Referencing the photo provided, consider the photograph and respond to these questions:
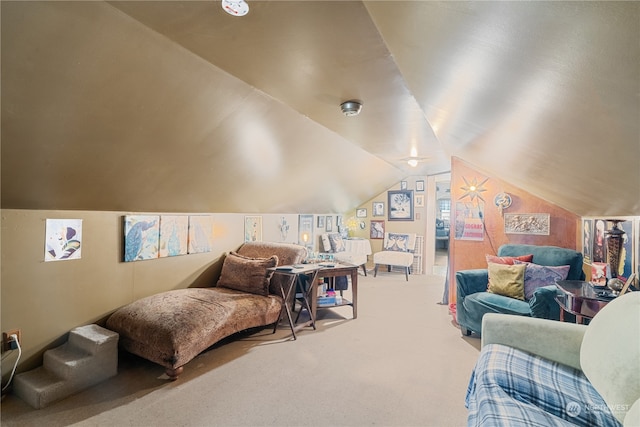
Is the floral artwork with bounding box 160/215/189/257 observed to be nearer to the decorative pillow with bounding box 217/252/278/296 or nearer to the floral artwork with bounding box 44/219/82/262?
the decorative pillow with bounding box 217/252/278/296

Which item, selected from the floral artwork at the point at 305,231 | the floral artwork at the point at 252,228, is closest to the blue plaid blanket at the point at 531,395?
the floral artwork at the point at 252,228

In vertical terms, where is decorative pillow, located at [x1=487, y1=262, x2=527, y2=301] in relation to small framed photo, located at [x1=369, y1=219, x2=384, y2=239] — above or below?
below

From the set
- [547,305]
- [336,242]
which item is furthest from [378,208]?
[547,305]

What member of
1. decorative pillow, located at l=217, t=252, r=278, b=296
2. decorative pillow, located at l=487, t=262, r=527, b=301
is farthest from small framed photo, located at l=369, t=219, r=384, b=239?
decorative pillow, located at l=217, t=252, r=278, b=296

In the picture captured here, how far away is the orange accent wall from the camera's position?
3.72 metres

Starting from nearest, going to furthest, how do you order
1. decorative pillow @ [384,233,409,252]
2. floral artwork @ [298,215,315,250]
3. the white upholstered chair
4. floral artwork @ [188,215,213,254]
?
floral artwork @ [188,215,213,254] < floral artwork @ [298,215,315,250] < the white upholstered chair < decorative pillow @ [384,233,409,252]

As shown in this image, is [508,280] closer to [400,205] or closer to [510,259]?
[510,259]

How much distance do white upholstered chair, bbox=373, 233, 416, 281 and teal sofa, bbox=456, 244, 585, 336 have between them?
260 cm

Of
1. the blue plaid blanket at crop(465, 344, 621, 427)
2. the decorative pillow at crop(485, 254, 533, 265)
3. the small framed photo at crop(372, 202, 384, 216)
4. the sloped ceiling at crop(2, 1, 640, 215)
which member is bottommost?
the blue plaid blanket at crop(465, 344, 621, 427)

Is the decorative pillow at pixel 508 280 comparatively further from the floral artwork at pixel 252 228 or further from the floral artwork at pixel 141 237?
the floral artwork at pixel 141 237

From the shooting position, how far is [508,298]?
10.2ft

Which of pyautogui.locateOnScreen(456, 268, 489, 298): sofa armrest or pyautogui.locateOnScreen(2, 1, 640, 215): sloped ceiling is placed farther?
pyautogui.locateOnScreen(456, 268, 489, 298): sofa armrest

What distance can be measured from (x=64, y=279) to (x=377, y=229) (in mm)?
5812

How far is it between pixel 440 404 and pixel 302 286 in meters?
1.99
